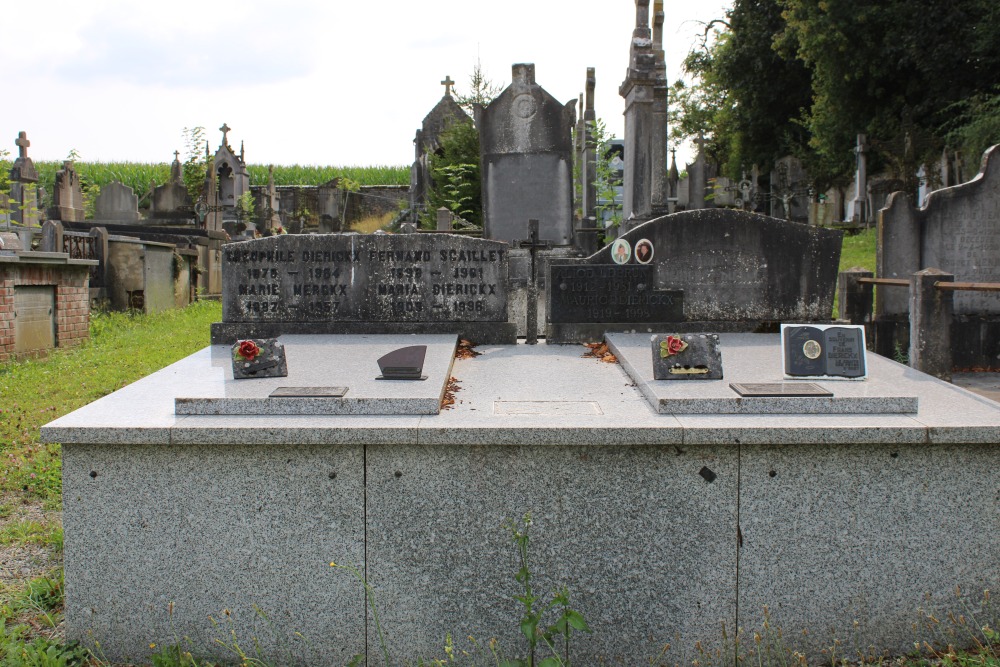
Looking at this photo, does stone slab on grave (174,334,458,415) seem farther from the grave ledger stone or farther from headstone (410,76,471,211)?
headstone (410,76,471,211)

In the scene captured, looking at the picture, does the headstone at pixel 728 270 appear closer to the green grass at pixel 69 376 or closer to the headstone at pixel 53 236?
the green grass at pixel 69 376

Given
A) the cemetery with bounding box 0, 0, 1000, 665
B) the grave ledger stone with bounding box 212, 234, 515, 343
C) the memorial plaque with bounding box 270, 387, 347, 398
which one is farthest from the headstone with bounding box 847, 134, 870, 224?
the memorial plaque with bounding box 270, 387, 347, 398

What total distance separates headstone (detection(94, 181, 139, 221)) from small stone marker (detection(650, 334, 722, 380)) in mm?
21253

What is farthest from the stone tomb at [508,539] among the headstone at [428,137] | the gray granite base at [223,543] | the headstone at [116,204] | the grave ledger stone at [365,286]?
the headstone at [428,137]

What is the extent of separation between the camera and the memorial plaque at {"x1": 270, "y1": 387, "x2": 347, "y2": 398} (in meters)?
3.46

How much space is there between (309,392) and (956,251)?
7.48 metres

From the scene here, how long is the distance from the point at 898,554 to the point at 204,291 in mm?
15442

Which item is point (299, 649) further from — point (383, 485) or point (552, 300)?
point (552, 300)

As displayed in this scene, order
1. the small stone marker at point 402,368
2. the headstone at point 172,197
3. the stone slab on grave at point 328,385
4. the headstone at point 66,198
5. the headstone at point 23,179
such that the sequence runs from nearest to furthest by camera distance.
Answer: the stone slab on grave at point 328,385 < the small stone marker at point 402,368 < the headstone at point 23,179 < the headstone at point 66,198 < the headstone at point 172,197

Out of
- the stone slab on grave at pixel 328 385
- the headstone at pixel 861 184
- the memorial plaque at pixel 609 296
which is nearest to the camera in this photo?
the stone slab on grave at pixel 328 385

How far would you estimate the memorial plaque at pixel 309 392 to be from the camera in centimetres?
346

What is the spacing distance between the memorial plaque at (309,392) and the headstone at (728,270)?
287cm

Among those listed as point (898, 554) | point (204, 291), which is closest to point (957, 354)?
point (898, 554)

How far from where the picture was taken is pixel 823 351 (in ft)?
13.0
